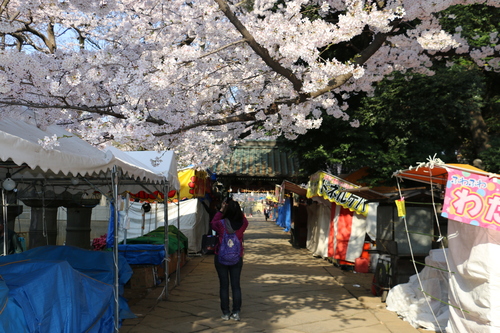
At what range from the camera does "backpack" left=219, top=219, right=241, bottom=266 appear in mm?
6730

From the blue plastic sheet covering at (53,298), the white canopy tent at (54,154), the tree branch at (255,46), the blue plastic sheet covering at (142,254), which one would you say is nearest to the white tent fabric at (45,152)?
the white canopy tent at (54,154)

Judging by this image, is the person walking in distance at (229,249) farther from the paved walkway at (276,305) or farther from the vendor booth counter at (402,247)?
the vendor booth counter at (402,247)

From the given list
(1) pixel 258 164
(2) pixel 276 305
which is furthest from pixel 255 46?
(1) pixel 258 164

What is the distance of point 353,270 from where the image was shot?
40.0 ft

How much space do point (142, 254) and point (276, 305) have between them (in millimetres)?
3099

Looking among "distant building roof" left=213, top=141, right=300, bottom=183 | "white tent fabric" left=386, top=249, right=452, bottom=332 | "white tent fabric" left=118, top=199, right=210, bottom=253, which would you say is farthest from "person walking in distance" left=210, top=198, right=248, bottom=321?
"distant building roof" left=213, top=141, right=300, bottom=183

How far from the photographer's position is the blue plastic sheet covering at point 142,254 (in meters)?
9.27

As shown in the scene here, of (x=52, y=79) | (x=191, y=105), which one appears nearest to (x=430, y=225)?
(x=191, y=105)

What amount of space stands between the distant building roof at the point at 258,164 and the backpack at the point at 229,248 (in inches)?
418

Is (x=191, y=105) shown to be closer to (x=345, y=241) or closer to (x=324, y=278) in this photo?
(x=324, y=278)

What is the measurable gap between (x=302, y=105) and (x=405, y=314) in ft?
11.8

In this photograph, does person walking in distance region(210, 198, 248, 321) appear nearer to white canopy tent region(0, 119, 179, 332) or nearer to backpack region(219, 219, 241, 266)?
backpack region(219, 219, 241, 266)

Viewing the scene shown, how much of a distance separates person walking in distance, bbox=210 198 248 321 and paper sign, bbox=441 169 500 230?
2.98m

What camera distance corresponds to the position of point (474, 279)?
208 inches
